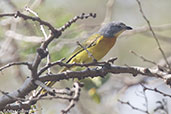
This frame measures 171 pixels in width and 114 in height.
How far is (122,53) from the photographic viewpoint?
11297mm

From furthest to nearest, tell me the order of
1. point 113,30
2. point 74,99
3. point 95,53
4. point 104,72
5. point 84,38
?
1. point 84,38
2. point 113,30
3. point 95,53
4. point 104,72
5. point 74,99

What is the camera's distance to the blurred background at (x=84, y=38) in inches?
242

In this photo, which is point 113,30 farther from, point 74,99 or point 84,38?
point 74,99

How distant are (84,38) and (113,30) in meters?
0.76

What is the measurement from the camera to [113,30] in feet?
18.1

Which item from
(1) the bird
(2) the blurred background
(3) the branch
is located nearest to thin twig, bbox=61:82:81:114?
(3) the branch

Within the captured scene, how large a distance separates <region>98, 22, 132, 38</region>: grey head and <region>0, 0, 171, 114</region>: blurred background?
19.2 inches

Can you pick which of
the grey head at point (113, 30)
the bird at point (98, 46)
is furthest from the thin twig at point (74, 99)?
the grey head at point (113, 30)

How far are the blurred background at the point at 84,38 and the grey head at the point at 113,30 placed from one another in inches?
19.2

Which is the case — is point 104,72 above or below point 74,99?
below

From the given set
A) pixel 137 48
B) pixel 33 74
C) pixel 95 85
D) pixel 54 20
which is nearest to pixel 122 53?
pixel 137 48

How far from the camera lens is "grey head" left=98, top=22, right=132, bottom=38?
212 inches

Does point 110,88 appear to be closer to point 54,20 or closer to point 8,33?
point 54,20

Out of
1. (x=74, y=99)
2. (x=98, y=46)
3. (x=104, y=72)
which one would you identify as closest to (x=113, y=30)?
(x=98, y=46)
